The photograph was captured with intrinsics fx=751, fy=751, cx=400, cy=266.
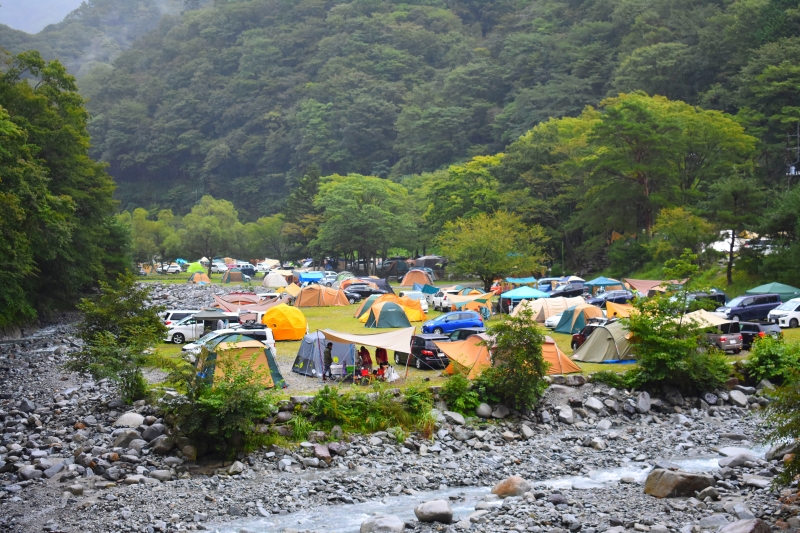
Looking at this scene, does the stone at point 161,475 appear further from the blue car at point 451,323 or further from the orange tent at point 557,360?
the blue car at point 451,323

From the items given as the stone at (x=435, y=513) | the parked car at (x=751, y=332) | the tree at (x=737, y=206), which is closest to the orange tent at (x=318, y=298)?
the tree at (x=737, y=206)

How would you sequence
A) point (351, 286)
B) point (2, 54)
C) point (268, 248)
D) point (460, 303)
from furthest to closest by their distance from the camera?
point (268, 248) < point (351, 286) < point (460, 303) < point (2, 54)

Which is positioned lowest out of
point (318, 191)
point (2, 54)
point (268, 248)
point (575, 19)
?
point (268, 248)

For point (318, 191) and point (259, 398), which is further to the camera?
point (318, 191)

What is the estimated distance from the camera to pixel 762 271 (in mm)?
32562

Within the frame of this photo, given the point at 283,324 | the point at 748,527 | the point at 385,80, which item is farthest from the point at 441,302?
the point at 385,80

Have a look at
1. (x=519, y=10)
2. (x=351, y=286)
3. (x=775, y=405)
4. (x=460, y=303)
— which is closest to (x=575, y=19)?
(x=519, y=10)

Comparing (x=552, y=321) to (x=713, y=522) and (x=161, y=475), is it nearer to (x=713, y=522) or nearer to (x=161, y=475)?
(x=713, y=522)

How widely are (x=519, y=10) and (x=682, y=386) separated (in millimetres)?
110848

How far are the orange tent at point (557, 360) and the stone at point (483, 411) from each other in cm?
321

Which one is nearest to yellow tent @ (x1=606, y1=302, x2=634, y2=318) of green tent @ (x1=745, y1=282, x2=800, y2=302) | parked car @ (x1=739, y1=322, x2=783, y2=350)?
parked car @ (x1=739, y1=322, x2=783, y2=350)

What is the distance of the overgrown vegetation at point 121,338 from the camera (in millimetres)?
17922

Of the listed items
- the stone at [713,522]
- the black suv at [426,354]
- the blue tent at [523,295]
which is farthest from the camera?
the blue tent at [523,295]

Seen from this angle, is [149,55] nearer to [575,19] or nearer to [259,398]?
[575,19]
